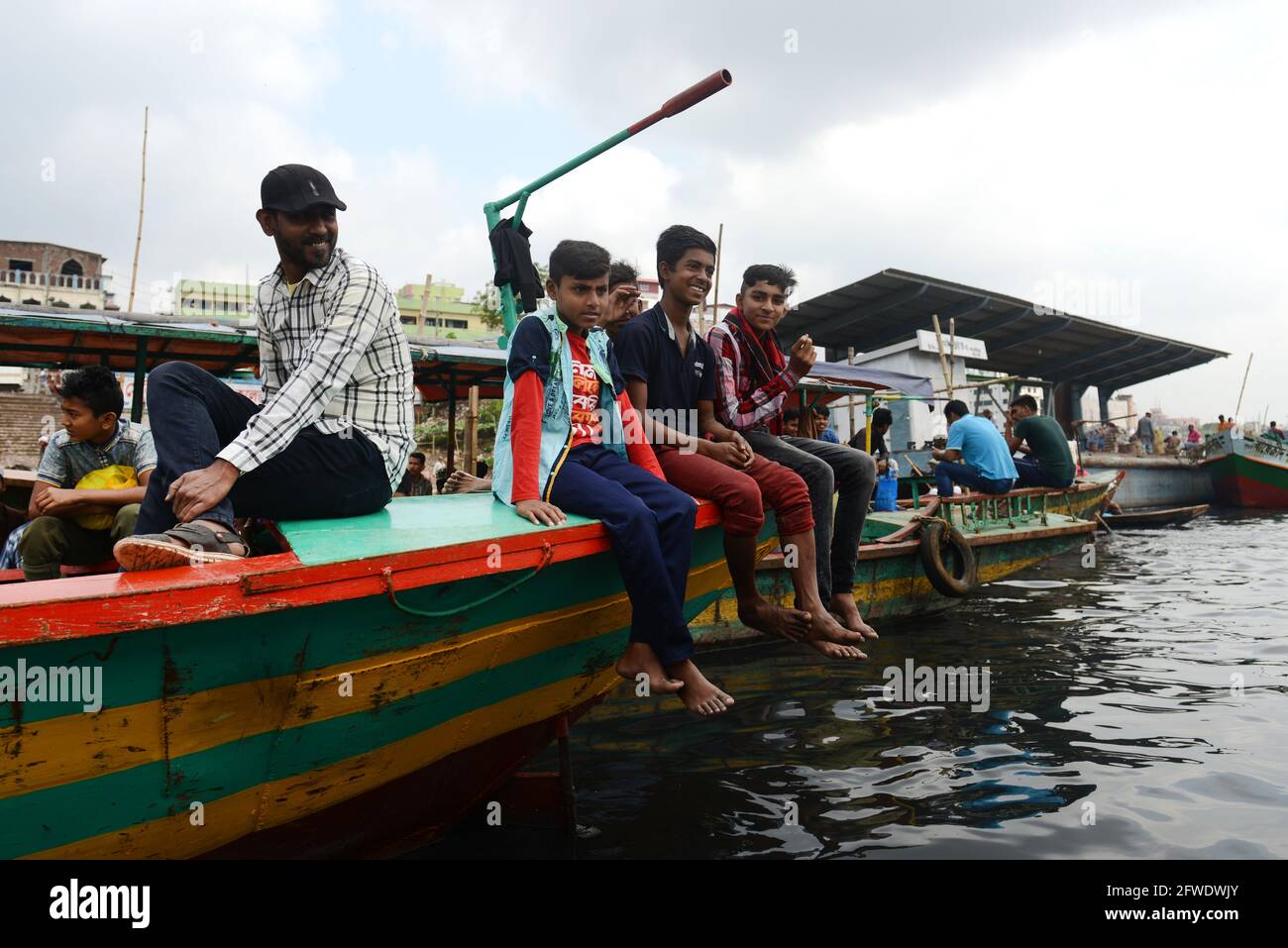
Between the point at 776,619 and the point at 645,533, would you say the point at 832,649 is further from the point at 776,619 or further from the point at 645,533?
the point at 645,533

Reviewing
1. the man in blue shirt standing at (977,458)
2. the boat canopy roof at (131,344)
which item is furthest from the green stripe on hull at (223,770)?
the man in blue shirt standing at (977,458)

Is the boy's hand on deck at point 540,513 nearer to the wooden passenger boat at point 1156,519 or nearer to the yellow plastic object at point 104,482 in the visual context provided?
the yellow plastic object at point 104,482

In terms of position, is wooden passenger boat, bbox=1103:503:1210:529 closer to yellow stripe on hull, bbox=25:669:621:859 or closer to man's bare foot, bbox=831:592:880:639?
man's bare foot, bbox=831:592:880:639

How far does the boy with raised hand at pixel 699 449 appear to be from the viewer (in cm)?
334

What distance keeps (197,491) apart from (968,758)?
3617mm

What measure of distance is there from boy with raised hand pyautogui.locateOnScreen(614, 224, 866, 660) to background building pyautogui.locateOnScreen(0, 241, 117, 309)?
123 feet

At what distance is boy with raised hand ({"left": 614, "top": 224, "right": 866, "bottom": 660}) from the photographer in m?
3.34

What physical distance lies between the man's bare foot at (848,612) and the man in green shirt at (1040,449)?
695 cm

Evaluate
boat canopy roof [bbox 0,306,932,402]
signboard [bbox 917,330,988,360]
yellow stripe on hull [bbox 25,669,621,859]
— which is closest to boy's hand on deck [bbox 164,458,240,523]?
yellow stripe on hull [bbox 25,669,621,859]

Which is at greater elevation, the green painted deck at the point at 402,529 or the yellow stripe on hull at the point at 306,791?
the green painted deck at the point at 402,529

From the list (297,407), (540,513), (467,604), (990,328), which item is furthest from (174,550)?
(990,328)
